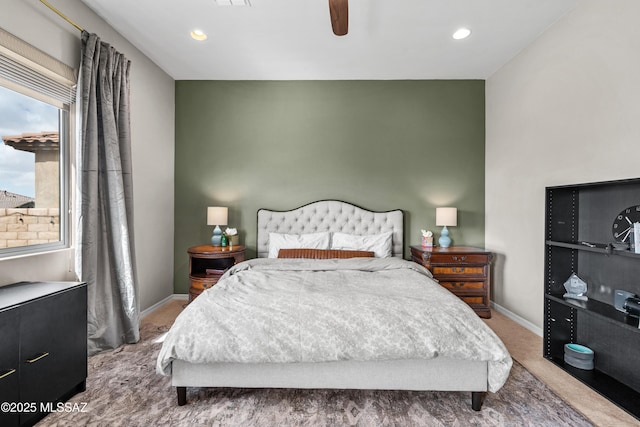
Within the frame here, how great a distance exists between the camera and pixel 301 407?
198cm

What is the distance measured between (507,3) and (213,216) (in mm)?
3604

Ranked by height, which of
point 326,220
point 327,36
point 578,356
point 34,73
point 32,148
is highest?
point 327,36

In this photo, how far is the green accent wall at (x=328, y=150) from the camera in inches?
166

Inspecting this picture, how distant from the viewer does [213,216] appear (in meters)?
3.92

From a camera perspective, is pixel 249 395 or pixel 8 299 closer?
pixel 8 299

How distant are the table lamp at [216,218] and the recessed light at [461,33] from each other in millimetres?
3143

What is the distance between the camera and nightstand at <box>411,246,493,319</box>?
11.8 ft

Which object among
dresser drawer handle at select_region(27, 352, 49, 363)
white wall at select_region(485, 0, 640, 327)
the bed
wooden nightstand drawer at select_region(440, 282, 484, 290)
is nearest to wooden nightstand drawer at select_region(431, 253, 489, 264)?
wooden nightstand drawer at select_region(440, 282, 484, 290)

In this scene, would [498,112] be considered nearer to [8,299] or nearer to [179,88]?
[179,88]

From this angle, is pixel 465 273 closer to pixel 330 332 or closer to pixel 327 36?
pixel 330 332

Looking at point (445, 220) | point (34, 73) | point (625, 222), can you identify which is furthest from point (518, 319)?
point (34, 73)

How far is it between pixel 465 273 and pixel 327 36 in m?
2.92

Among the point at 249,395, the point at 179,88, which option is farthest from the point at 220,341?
the point at 179,88

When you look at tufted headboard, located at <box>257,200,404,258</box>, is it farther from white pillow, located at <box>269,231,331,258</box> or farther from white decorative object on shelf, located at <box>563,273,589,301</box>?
white decorative object on shelf, located at <box>563,273,589,301</box>
